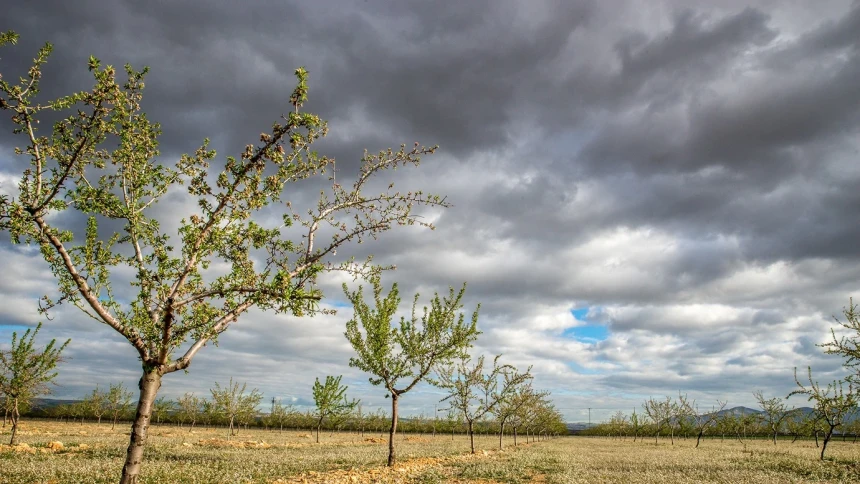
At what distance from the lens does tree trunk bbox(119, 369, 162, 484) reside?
400 inches

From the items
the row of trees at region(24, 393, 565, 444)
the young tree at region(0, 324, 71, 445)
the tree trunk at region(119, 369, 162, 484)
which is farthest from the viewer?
the row of trees at region(24, 393, 565, 444)

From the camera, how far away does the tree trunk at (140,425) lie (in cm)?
1016

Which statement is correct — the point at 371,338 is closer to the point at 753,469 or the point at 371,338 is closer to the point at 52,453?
the point at 52,453

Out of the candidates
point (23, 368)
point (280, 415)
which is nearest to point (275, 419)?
point (280, 415)

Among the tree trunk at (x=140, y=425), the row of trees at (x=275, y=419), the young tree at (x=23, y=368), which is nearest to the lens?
the tree trunk at (x=140, y=425)

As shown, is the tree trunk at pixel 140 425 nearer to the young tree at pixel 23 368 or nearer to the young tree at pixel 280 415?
the young tree at pixel 23 368

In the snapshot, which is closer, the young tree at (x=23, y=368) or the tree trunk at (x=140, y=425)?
the tree trunk at (x=140, y=425)

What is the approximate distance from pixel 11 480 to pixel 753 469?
3844 cm

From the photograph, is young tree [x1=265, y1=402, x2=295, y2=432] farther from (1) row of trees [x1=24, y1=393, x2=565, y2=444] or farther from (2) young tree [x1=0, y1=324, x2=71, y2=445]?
(2) young tree [x1=0, y1=324, x2=71, y2=445]

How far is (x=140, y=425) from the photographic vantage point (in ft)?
34.2

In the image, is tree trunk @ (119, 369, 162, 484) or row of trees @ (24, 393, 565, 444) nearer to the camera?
tree trunk @ (119, 369, 162, 484)

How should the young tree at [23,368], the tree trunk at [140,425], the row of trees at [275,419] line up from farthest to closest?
the row of trees at [275,419], the young tree at [23,368], the tree trunk at [140,425]

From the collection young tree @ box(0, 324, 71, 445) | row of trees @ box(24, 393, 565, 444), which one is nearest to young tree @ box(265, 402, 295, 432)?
row of trees @ box(24, 393, 565, 444)

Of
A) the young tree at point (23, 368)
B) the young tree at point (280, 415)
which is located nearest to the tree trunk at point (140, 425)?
the young tree at point (23, 368)
